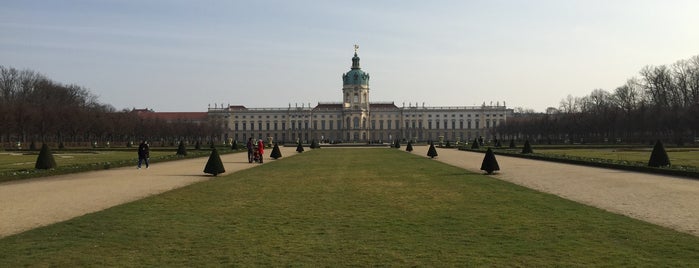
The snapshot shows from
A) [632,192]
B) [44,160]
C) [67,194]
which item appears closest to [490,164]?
[632,192]

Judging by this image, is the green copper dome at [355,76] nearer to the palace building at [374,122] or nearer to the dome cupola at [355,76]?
the dome cupola at [355,76]

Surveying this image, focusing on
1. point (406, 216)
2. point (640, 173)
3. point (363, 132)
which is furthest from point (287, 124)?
point (406, 216)

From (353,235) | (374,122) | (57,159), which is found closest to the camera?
(353,235)

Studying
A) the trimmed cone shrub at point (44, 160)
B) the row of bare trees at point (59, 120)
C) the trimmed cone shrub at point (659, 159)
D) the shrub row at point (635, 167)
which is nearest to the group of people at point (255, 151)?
the trimmed cone shrub at point (44, 160)

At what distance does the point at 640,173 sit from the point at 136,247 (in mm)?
15517

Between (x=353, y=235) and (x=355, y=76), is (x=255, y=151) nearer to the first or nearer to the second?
(x=353, y=235)

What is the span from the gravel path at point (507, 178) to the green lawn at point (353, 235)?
1.87 ft

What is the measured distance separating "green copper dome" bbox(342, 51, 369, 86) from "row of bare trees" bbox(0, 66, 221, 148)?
109 feet

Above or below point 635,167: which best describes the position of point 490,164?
above

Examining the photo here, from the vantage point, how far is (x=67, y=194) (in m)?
12.0

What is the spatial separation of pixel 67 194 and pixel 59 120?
138ft

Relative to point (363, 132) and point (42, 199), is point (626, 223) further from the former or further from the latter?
point (363, 132)

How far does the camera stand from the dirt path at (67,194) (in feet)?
28.2

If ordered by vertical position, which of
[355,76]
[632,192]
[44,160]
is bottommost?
[632,192]
